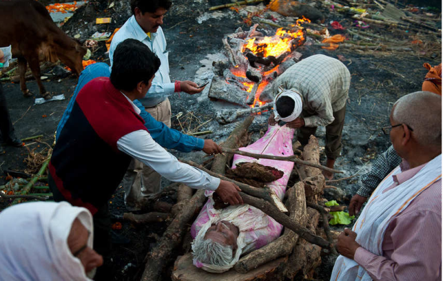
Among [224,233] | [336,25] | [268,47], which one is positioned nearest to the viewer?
[224,233]

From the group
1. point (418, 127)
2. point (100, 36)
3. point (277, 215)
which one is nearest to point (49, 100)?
point (100, 36)

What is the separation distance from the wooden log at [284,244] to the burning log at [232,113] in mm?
2674

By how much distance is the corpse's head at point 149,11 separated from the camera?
364 cm

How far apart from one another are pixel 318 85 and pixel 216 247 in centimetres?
259

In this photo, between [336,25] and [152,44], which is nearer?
[152,44]

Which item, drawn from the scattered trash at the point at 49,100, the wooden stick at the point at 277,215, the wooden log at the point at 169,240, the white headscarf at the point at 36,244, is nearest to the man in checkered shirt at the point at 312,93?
the wooden stick at the point at 277,215

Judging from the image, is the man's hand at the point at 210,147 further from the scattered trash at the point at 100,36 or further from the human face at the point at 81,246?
the scattered trash at the point at 100,36

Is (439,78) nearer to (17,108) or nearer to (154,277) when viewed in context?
Result: (154,277)

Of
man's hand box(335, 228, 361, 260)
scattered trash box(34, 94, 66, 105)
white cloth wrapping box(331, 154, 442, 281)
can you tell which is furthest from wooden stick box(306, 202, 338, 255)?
scattered trash box(34, 94, 66, 105)

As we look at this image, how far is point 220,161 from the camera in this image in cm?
411

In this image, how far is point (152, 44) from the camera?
4.07 meters

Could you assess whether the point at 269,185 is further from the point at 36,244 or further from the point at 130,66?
the point at 36,244

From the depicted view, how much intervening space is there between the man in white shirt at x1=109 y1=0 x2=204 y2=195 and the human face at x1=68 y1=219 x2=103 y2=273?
8.08 ft

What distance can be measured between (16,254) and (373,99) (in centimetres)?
717
